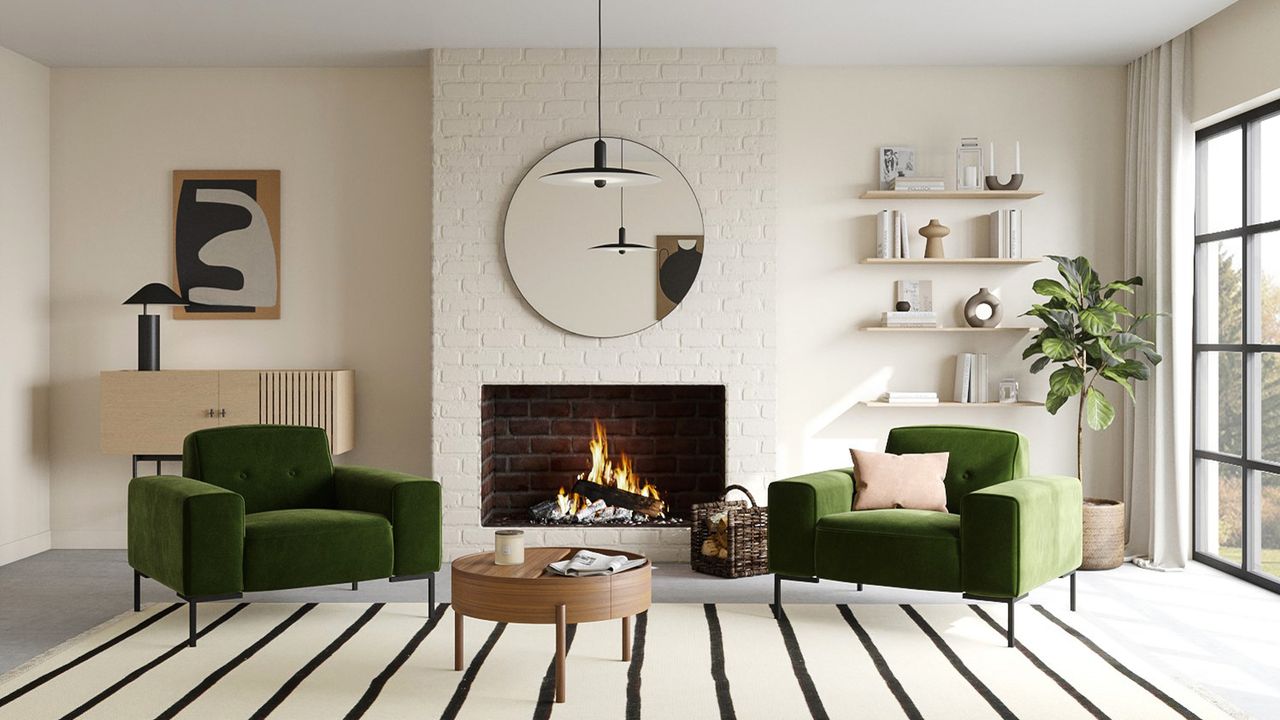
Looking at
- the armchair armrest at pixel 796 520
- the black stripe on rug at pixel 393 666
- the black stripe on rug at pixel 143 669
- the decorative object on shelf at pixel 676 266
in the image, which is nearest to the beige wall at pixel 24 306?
the black stripe on rug at pixel 143 669

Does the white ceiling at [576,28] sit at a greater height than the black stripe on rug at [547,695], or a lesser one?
greater

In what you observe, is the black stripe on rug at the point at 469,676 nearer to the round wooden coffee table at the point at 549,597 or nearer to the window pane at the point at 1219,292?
the round wooden coffee table at the point at 549,597

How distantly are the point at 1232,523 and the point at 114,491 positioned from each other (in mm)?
6104

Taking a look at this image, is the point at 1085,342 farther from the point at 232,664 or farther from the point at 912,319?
the point at 232,664

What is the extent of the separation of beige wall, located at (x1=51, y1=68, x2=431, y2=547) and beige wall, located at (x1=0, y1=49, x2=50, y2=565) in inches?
3.2

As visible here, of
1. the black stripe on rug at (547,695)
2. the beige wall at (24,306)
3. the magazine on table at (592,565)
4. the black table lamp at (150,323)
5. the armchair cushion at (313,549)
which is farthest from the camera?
the beige wall at (24,306)

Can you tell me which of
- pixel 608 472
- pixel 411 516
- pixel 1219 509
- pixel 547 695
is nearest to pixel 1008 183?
pixel 1219 509

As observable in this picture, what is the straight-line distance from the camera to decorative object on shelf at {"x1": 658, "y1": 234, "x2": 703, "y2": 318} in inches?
231

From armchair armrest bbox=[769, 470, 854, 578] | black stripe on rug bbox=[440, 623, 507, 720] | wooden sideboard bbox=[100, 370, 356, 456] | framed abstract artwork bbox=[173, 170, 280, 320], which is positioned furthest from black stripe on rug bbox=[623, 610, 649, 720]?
framed abstract artwork bbox=[173, 170, 280, 320]

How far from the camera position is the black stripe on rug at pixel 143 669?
11.0 feet

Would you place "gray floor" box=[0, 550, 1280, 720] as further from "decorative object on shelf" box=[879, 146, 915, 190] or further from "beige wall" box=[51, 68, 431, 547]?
"decorative object on shelf" box=[879, 146, 915, 190]

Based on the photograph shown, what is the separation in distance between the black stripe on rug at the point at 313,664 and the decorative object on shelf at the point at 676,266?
7.24ft

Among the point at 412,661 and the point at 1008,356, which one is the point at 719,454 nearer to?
the point at 1008,356

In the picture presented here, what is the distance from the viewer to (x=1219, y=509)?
5656 mm
